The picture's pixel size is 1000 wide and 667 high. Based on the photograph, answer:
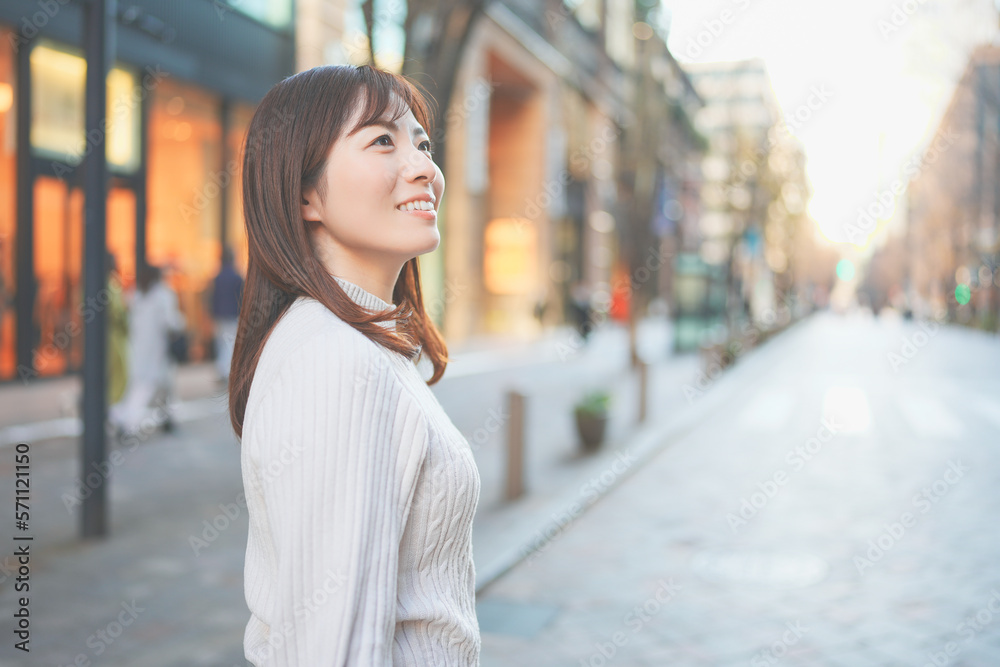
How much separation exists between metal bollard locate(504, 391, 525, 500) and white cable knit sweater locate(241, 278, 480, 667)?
6.55 meters

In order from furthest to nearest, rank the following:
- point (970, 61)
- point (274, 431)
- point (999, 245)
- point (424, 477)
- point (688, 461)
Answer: point (999, 245) < point (970, 61) < point (688, 461) < point (424, 477) < point (274, 431)

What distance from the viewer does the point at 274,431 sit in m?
1.25

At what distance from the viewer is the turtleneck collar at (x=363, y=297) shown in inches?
57.7

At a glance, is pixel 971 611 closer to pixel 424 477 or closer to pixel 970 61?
pixel 424 477

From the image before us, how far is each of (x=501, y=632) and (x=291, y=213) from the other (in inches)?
152

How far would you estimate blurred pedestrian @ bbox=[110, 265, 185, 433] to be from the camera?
9.84 meters

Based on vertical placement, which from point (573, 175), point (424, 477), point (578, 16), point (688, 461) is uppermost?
point (578, 16)

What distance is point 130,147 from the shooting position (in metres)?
14.9

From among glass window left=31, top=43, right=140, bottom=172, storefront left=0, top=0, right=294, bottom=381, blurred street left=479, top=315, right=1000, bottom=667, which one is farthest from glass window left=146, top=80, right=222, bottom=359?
blurred street left=479, top=315, right=1000, bottom=667

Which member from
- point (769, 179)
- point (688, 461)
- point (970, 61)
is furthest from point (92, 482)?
point (769, 179)

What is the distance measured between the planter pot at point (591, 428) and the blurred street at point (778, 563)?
26.9 inches

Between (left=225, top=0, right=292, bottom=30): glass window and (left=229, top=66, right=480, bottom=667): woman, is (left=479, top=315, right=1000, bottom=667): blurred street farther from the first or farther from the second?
(left=225, top=0, right=292, bottom=30): glass window

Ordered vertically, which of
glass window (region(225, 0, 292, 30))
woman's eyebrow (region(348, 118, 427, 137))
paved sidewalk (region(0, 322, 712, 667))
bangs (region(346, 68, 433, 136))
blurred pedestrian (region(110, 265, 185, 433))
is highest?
glass window (region(225, 0, 292, 30))

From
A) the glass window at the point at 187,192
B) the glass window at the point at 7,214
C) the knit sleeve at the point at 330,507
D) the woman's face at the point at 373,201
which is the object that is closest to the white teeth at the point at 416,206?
the woman's face at the point at 373,201
